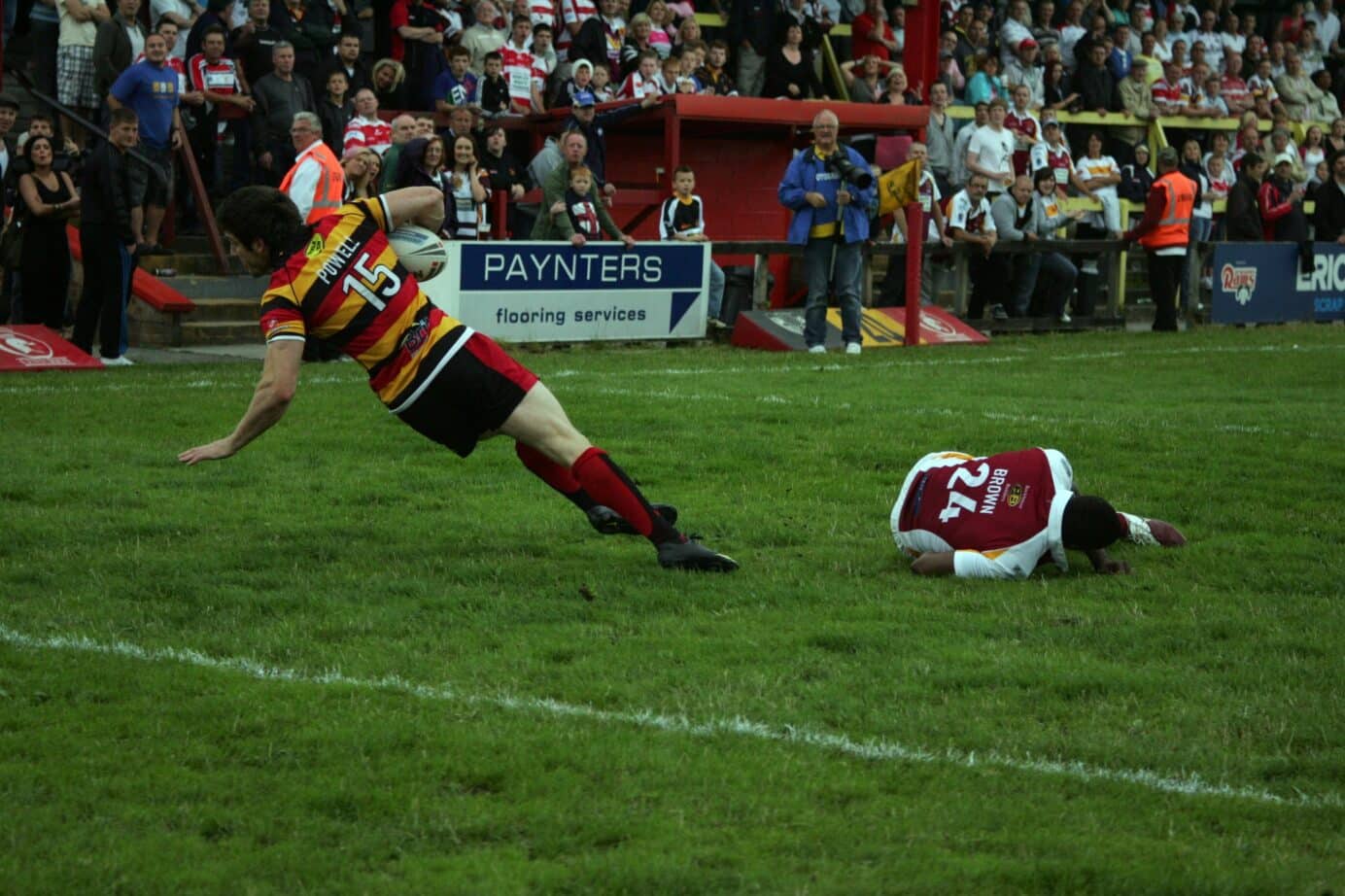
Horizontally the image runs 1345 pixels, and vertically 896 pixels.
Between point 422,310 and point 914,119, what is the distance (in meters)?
15.9

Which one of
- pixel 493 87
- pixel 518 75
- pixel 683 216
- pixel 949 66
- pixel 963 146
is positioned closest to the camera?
pixel 683 216

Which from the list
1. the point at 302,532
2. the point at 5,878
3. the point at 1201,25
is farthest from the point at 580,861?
the point at 1201,25

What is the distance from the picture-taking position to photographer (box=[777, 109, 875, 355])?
16.5 meters

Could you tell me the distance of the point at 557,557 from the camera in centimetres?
708

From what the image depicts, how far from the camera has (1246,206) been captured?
23781mm

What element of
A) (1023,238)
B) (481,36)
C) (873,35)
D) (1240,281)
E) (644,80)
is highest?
(873,35)

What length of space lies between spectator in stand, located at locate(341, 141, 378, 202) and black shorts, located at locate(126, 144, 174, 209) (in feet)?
5.24

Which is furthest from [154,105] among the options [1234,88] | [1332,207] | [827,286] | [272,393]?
[1234,88]

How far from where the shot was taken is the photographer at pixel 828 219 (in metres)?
16.5

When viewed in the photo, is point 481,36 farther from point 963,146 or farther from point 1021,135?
point 1021,135

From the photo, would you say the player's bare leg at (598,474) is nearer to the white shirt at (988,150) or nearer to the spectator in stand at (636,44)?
the spectator in stand at (636,44)

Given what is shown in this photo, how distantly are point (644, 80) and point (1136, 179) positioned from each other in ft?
27.9

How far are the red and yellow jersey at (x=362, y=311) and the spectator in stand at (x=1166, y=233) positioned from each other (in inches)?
607

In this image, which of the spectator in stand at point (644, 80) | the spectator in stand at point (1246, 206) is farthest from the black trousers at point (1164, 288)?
the spectator in stand at point (644, 80)
